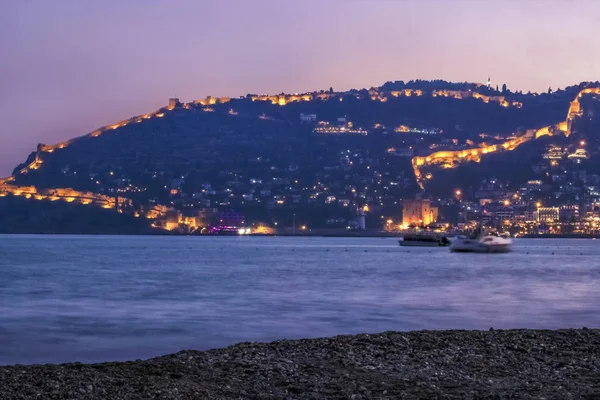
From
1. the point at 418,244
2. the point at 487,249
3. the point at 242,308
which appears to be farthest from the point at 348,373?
the point at 418,244

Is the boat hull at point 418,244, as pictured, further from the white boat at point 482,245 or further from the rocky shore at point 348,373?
the rocky shore at point 348,373

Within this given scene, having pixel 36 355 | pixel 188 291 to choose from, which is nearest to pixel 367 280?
pixel 188 291

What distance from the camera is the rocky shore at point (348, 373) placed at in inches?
324

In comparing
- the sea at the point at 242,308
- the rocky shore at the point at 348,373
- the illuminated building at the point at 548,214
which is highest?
the illuminated building at the point at 548,214

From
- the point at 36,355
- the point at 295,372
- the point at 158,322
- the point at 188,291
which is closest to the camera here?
the point at 295,372

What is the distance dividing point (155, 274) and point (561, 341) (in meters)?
34.9

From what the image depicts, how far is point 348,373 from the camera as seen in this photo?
9336mm

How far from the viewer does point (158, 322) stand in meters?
19.5

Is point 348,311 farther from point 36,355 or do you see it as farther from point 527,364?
point 527,364

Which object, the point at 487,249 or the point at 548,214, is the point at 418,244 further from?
the point at 548,214

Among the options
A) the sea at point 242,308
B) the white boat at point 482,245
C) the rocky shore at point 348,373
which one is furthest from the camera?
the white boat at point 482,245

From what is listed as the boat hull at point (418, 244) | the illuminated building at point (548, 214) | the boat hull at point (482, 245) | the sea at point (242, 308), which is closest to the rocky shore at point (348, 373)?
the sea at point (242, 308)

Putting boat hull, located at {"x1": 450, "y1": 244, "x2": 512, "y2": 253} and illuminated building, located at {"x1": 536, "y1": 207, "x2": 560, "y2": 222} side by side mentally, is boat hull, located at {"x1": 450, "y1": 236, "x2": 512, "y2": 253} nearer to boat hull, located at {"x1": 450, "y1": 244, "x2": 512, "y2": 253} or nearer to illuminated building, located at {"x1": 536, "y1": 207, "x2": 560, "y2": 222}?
boat hull, located at {"x1": 450, "y1": 244, "x2": 512, "y2": 253}

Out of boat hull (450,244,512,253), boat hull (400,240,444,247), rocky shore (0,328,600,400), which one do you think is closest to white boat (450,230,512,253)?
boat hull (450,244,512,253)
